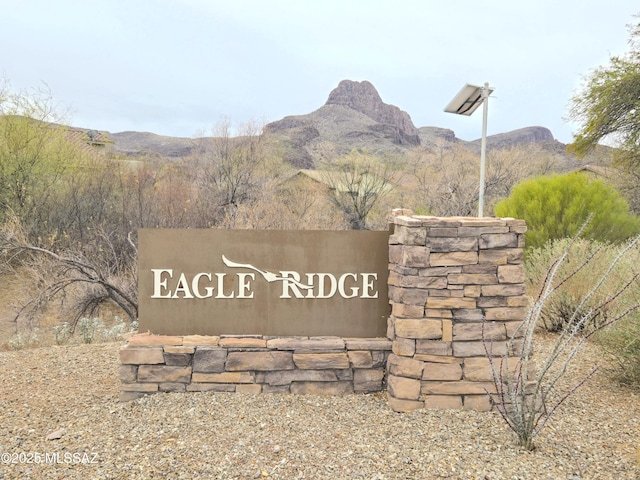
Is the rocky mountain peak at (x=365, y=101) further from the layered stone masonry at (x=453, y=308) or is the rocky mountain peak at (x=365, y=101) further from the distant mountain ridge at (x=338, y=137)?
the layered stone masonry at (x=453, y=308)

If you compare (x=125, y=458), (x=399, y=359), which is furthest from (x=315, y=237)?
(x=125, y=458)

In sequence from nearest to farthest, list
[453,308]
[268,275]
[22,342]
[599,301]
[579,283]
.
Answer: [453,308]
[268,275]
[599,301]
[579,283]
[22,342]

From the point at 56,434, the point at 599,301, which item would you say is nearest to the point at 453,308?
the point at 56,434

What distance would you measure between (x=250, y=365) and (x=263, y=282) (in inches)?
27.8

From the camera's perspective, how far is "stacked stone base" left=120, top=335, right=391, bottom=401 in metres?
3.91

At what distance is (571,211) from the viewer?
10.1m

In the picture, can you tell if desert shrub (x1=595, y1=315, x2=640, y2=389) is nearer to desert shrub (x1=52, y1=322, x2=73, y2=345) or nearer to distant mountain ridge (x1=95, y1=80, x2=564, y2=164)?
desert shrub (x1=52, y1=322, x2=73, y2=345)

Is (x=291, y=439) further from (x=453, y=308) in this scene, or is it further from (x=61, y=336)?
(x=61, y=336)

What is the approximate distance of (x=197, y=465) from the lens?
9.59ft

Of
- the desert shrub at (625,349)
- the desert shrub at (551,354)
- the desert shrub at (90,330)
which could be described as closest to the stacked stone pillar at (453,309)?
the desert shrub at (551,354)

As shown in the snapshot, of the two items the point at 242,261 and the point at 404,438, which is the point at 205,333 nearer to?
the point at 242,261

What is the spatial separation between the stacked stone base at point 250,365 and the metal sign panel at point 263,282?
0.46ft

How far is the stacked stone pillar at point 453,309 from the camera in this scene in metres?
3.69

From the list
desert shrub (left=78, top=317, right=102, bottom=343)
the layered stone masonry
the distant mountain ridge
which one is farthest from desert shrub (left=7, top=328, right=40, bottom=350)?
the distant mountain ridge
